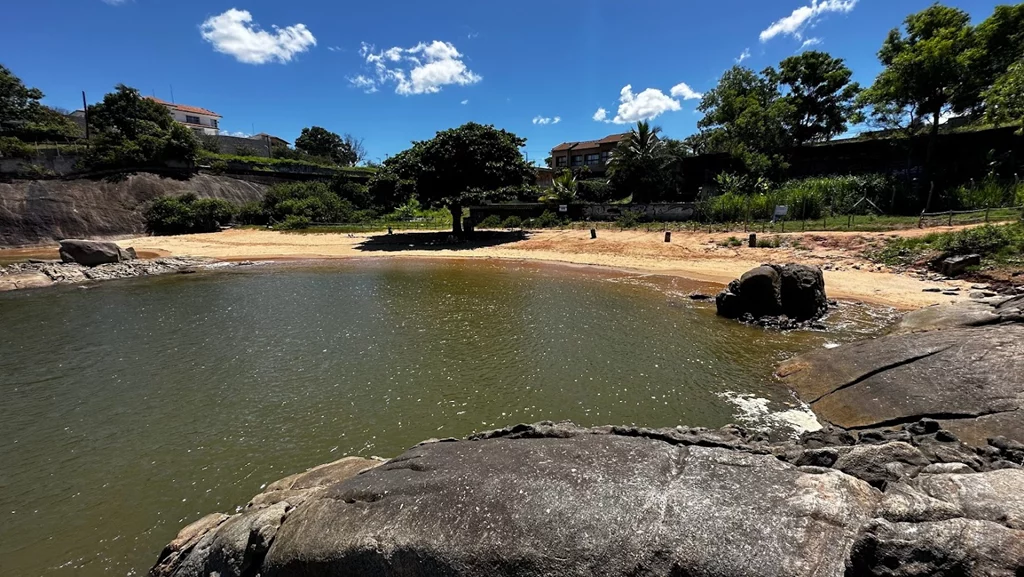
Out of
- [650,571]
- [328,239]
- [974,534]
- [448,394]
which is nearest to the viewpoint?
[974,534]

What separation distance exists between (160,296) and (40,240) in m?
33.6

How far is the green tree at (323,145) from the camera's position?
81.8 metres

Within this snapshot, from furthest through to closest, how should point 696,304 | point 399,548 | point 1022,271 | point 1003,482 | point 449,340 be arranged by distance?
point 696,304
point 1022,271
point 449,340
point 399,548
point 1003,482

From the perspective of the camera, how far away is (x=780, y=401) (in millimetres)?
8680

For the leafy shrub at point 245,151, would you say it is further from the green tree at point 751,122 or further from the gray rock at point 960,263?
the gray rock at point 960,263

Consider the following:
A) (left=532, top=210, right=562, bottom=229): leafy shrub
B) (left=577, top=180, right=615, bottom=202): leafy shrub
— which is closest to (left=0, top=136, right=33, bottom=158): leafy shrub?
(left=532, top=210, right=562, bottom=229): leafy shrub

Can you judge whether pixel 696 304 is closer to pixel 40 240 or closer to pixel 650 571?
pixel 650 571

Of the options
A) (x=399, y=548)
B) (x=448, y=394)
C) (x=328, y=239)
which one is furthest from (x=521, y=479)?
(x=328, y=239)

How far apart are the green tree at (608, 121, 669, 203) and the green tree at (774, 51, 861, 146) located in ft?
42.0

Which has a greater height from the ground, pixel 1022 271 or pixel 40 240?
pixel 40 240

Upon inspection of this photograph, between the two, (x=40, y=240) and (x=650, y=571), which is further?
(x=40, y=240)

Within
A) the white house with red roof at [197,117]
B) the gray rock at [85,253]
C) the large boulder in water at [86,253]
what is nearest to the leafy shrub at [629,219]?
the large boulder in water at [86,253]

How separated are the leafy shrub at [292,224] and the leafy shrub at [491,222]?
17434 mm

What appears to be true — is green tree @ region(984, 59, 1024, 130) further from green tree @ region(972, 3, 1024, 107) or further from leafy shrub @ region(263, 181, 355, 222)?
leafy shrub @ region(263, 181, 355, 222)
